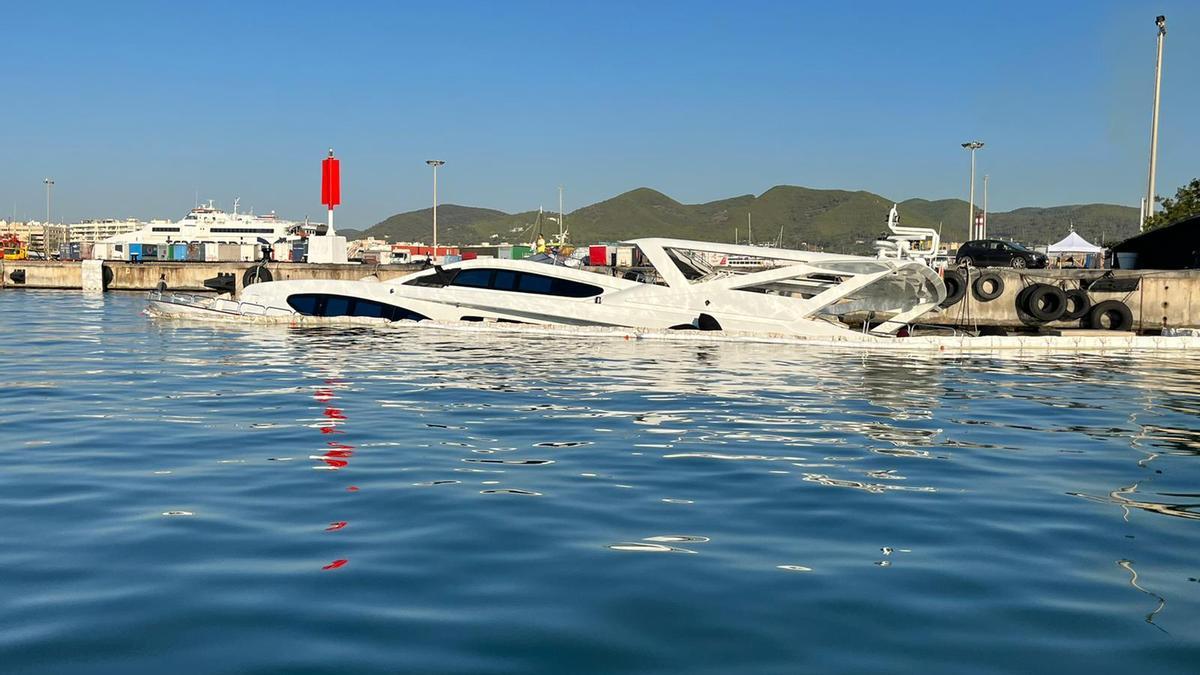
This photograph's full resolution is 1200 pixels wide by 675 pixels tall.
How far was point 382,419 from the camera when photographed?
12.3 meters

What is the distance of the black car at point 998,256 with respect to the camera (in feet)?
156

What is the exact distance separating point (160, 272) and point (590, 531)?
59.7m

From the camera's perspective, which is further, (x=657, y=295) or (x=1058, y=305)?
(x=1058, y=305)

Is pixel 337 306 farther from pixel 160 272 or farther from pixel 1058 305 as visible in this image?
pixel 160 272

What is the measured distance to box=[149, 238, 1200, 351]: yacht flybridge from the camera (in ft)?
80.9

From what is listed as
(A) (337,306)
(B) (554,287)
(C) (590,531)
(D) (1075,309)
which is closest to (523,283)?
(B) (554,287)

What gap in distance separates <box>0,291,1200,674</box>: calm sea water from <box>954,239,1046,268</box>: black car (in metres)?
33.7

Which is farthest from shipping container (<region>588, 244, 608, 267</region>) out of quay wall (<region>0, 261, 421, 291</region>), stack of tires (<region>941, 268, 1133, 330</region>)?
stack of tires (<region>941, 268, 1133, 330</region>)

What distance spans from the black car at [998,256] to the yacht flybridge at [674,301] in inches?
862

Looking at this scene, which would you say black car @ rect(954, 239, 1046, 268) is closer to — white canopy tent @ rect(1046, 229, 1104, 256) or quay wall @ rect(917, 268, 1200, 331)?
white canopy tent @ rect(1046, 229, 1104, 256)

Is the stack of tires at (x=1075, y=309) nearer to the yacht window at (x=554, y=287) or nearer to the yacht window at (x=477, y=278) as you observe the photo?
the yacht window at (x=554, y=287)

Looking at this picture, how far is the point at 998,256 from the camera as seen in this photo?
4809 centimetres

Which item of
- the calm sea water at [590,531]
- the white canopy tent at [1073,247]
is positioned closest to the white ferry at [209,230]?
the white canopy tent at [1073,247]

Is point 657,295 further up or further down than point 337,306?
further up
